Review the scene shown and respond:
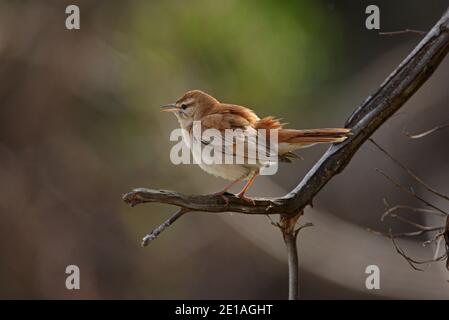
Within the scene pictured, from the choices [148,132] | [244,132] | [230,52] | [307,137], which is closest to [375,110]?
[307,137]

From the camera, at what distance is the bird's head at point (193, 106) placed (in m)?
5.96

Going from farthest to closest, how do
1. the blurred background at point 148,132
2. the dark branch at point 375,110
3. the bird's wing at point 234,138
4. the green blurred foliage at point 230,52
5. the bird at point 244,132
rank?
the green blurred foliage at point 230,52
the blurred background at point 148,132
the bird's wing at point 234,138
the bird at point 244,132
the dark branch at point 375,110

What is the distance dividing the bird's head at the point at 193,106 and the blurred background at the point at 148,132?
456 centimetres

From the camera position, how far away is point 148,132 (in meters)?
11.6

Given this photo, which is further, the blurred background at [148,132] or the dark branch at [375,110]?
the blurred background at [148,132]

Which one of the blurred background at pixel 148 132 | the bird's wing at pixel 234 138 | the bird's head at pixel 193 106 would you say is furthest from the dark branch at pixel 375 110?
the blurred background at pixel 148 132

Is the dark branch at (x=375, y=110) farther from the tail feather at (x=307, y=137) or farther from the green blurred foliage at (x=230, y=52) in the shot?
the green blurred foliage at (x=230, y=52)

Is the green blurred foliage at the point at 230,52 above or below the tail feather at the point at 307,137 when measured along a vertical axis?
above

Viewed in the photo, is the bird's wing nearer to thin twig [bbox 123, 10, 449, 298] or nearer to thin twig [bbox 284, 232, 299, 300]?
thin twig [bbox 123, 10, 449, 298]

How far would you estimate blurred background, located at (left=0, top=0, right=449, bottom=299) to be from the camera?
1087 centimetres

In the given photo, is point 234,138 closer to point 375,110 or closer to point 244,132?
point 244,132

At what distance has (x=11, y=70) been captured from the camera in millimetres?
11188

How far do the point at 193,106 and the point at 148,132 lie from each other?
5611 mm

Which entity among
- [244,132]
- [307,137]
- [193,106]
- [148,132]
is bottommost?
[307,137]
